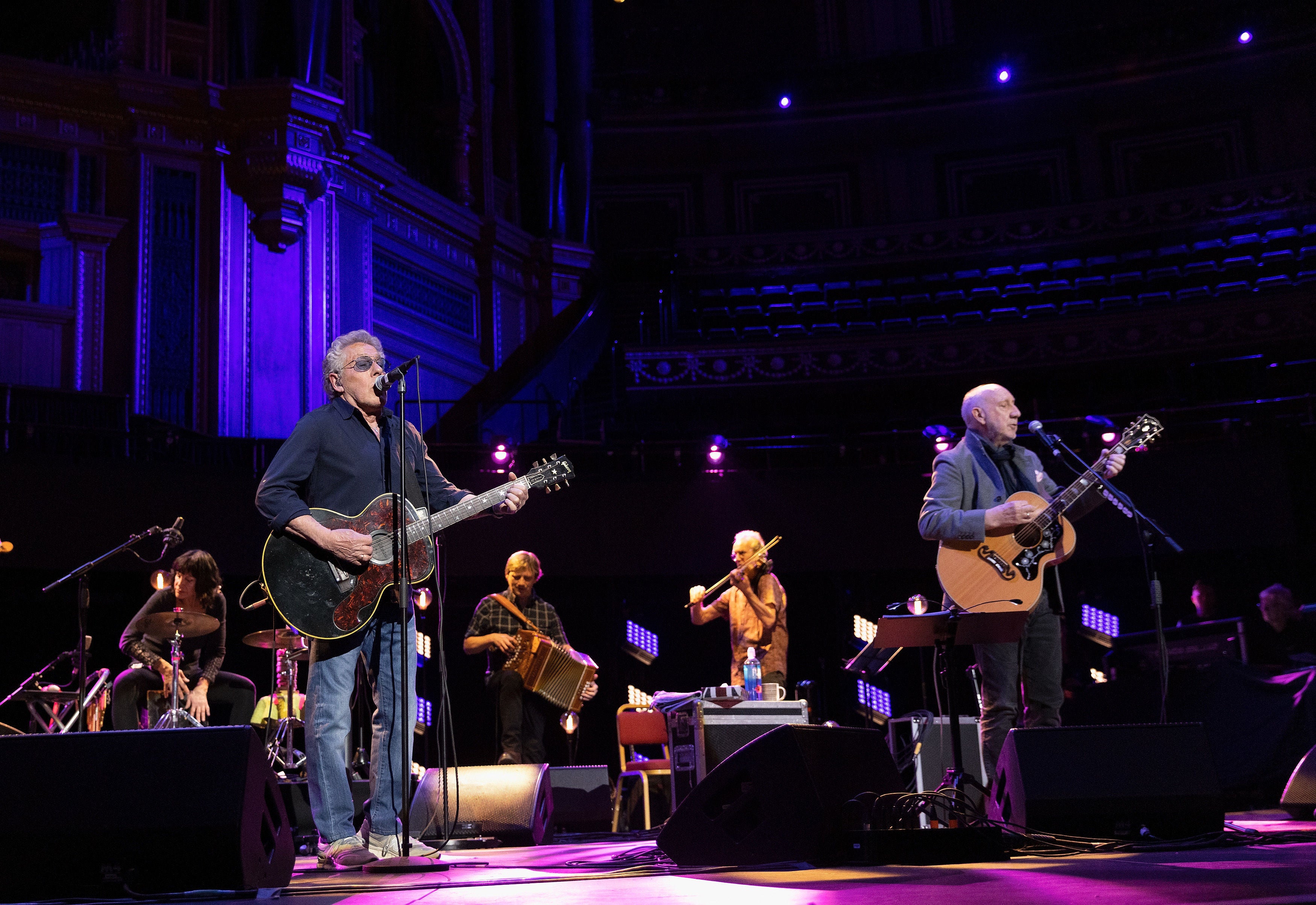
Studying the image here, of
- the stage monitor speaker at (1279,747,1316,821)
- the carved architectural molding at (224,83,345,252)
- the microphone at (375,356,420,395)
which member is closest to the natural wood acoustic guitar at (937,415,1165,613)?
the stage monitor speaker at (1279,747,1316,821)

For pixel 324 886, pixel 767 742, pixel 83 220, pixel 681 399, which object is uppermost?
pixel 83 220

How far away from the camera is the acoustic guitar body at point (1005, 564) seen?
170 inches

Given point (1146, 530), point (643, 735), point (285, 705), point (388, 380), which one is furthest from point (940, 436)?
point (388, 380)

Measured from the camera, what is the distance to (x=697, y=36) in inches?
795

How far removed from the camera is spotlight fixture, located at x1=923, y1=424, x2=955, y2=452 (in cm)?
1054

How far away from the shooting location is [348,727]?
391 cm

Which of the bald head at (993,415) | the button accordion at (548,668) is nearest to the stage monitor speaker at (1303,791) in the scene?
the bald head at (993,415)

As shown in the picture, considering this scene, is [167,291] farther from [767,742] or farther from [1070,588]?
[767,742]

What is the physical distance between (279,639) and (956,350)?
33.1ft

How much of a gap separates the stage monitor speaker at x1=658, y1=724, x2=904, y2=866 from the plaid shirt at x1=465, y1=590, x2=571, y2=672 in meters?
4.19

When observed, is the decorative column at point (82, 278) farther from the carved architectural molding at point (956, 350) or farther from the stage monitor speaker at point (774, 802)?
the stage monitor speaker at point (774, 802)

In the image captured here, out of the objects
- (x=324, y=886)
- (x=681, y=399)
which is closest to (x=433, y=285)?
(x=681, y=399)

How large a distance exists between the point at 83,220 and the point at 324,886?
34.1 feet

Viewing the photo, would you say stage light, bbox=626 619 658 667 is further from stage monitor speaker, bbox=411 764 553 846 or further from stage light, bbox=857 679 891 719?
stage monitor speaker, bbox=411 764 553 846
